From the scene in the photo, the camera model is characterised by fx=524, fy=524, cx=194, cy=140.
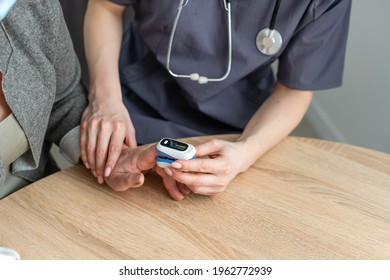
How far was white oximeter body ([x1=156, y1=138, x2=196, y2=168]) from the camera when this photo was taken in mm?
831

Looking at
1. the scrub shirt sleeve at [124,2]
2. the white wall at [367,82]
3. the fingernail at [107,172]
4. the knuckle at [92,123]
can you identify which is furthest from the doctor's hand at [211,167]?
the white wall at [367,82]

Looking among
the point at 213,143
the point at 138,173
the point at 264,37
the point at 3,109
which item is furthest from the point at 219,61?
the point at 3,109

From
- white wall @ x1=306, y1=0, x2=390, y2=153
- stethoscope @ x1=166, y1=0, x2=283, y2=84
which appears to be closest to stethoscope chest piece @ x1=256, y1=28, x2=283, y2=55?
stethoscope @ x1=166, y1=0, x2=283, y2=84

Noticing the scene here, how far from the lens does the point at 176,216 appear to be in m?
0.85

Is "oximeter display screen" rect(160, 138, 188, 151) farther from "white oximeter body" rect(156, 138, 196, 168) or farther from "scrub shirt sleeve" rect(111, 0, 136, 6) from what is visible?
"scrub shirt sleeve" rect(111, 0, 136, 6)

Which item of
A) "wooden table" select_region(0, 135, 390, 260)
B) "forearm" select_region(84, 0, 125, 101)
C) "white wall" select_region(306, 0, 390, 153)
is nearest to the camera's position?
"wooden table" select_region(0, 135, 390, 260)

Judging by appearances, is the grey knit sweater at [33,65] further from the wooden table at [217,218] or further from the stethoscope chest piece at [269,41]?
the stethoscope chest piece at [269,41]

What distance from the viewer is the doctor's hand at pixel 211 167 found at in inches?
33.2

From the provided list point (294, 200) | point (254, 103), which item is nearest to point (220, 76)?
point (254, 103)

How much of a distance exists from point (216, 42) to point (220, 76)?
69mm

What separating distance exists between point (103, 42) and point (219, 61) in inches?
10.4

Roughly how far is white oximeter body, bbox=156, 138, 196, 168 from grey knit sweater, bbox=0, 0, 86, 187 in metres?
0.22

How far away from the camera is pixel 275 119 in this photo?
41.2 inches

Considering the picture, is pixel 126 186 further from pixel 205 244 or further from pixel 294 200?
pixel 294 200
